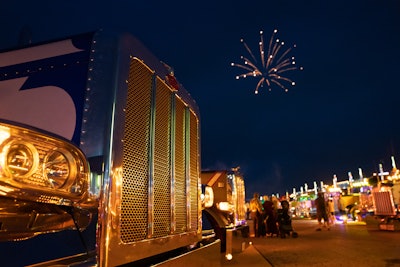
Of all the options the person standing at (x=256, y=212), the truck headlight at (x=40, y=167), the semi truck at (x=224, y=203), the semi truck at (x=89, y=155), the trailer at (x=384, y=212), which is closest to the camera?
the truck headlight at (x=40, y=167)

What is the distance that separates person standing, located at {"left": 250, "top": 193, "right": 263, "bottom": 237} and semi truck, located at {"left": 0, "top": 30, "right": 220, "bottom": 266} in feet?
33.8

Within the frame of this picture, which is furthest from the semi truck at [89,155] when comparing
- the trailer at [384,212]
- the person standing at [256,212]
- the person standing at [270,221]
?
the trailer at [384,212]

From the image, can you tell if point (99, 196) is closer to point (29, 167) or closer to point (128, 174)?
point (128, 174)

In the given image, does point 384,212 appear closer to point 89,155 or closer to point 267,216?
point 267,216

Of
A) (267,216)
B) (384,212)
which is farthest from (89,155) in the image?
(384,212)

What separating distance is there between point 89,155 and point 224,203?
4.11 metres

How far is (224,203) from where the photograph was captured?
5.54 meters

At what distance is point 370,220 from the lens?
14953 millimetres

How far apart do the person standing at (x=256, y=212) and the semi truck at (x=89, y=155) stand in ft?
33.8

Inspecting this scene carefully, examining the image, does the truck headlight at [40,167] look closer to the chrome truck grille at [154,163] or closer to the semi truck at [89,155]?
the semi truck at [89,155]

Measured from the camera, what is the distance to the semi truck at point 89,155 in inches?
45.8

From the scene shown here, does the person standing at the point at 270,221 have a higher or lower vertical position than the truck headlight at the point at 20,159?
lower

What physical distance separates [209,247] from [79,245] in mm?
1823

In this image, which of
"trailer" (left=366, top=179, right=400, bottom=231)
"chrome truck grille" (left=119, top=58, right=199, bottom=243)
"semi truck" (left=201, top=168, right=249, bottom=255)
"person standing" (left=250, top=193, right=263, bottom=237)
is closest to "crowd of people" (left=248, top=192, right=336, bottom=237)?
"person standing" (left=250, top=193, right=263, bottom=237)
